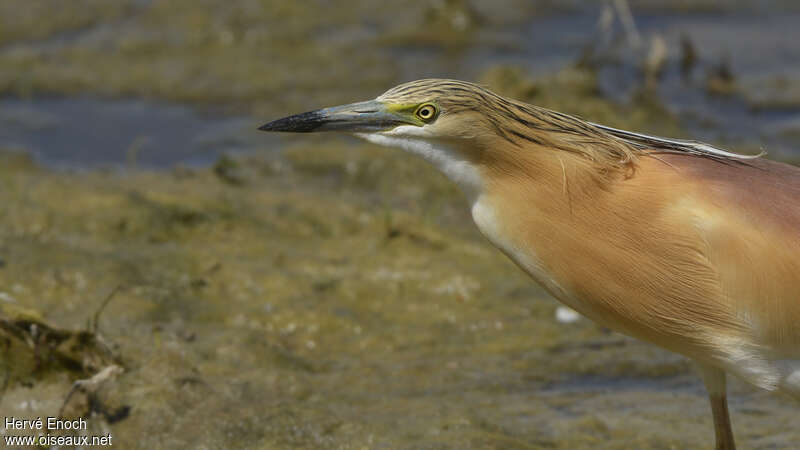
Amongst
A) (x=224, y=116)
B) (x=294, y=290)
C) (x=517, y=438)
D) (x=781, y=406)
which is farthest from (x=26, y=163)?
(x=781, y=406)

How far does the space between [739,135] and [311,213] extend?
370 centimetres

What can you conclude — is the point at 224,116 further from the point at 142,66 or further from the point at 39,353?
the point at 39,353

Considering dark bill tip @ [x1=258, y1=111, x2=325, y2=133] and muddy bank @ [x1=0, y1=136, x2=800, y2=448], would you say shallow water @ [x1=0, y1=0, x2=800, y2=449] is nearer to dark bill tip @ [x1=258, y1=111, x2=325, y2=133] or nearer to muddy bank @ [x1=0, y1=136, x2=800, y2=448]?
muddy bank @ [x1=0, y1=136, x2=800, y2=448]

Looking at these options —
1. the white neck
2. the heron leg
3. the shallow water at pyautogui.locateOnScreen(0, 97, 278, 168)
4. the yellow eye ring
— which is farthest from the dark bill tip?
the shallow water at pyautogui.locateOnScreen(0, 97, 278, 168)

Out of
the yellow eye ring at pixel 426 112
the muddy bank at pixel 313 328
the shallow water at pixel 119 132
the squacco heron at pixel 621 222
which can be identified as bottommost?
the muddy bank at pixel 313 328

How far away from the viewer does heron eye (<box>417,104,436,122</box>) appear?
12.8ft

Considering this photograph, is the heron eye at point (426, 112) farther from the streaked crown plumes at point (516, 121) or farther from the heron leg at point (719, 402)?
the heron leg at point (719, 402)

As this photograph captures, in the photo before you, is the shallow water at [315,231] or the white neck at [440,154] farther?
the shallow water at [315,231]

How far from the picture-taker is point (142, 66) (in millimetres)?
10234

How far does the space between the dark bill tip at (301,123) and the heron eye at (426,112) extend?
0.39 m

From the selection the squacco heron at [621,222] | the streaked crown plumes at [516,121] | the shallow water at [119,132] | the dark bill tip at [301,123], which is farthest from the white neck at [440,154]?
the shallow water at [119,132]

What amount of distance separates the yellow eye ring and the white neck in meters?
0.06

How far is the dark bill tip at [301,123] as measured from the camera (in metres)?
4.11

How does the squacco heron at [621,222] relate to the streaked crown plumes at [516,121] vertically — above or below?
below
